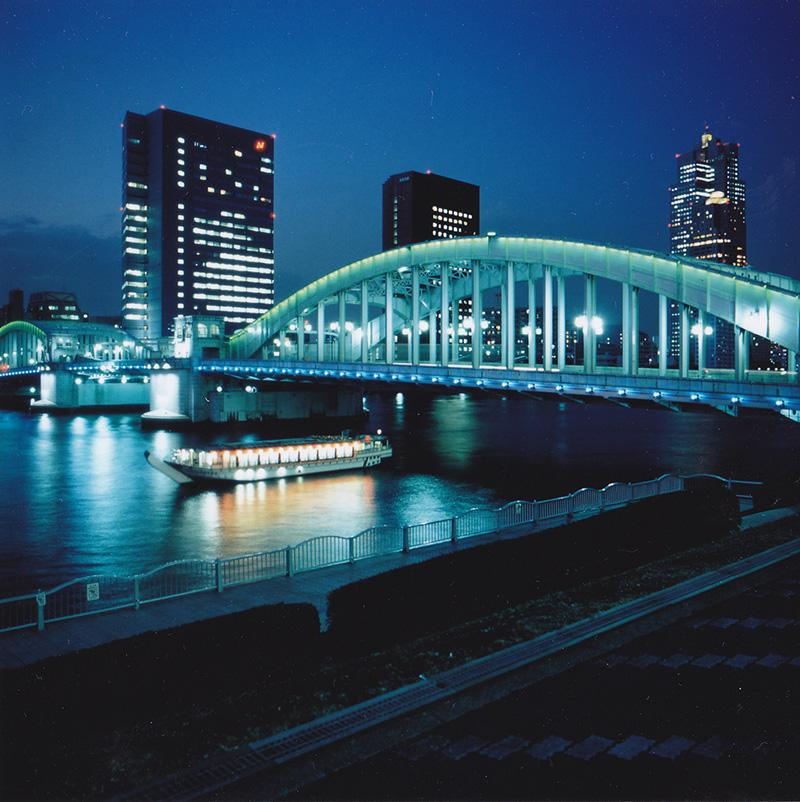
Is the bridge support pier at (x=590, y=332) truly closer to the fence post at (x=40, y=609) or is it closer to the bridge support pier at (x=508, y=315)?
the bridge support pier at (x=508, y=315)

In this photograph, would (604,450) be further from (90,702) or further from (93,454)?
(90,702)

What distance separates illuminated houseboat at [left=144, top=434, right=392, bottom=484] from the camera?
45.1 metres

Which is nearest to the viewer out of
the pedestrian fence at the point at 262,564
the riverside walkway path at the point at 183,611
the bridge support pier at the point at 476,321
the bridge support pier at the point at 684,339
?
the riverside walkway path at the point at 183,611

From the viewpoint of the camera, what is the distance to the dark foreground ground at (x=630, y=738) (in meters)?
7.84

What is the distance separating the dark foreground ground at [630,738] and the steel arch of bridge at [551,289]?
32.2m

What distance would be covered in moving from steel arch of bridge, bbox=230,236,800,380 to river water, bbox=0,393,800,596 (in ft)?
24.6

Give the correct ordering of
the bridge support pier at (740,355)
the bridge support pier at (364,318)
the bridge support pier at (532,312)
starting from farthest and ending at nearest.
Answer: the bridge support pier at (364,318) < the bridge support pier at (532,312) < the bridge support pier at (740,355)

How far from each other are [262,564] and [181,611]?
24.4 ft

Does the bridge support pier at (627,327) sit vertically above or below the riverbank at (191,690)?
above

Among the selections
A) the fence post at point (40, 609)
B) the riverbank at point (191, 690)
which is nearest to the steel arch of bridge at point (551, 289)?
the riverbank at point (191, 690)

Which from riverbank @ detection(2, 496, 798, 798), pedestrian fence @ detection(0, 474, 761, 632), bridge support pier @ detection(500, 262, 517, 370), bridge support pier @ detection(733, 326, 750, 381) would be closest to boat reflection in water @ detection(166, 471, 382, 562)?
pedestrian fence @ detection(0, 474, 761, 632)

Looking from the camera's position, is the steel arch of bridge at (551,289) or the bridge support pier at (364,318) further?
the bridge support pier at (364,318)

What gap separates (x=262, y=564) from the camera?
22.9 m

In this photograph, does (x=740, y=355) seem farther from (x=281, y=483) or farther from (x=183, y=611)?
(x=183, y=611)
